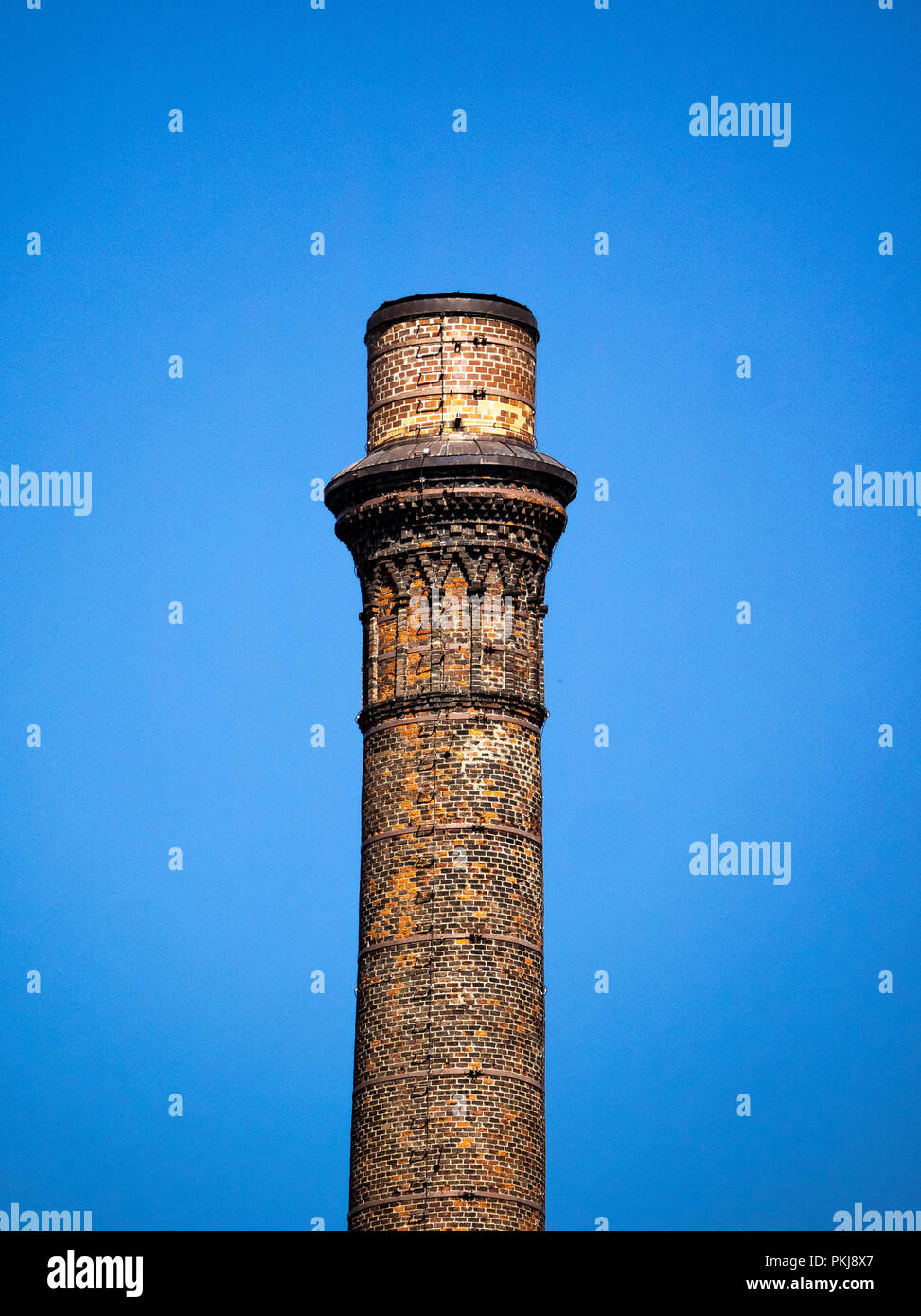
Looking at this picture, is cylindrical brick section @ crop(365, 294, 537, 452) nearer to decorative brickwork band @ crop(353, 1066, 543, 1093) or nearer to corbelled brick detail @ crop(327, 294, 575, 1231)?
corbelled brick detail @ crop(327, 294, 575, 1231)

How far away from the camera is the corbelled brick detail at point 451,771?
160 ft

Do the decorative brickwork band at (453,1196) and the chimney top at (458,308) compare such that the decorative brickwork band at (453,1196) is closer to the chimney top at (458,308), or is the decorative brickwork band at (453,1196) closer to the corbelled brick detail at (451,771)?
the corbelled brick detail at (451,771)

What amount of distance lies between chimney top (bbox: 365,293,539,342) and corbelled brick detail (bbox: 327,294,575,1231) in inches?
1.8

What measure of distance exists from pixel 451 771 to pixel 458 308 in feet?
23.5

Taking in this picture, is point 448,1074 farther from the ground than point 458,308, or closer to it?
closer to it

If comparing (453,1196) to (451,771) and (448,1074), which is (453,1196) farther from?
(451,771)

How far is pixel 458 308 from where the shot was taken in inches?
2053

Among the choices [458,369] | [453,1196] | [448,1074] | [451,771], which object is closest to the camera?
[453,1196]

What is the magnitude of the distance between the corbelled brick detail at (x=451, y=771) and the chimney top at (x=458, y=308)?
5cm

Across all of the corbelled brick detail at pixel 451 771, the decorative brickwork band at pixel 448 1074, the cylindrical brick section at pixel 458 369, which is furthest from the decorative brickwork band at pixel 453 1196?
the cylindrical brick section at pixel 458 369

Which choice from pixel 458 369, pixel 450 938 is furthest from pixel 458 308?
pixel 450 938
